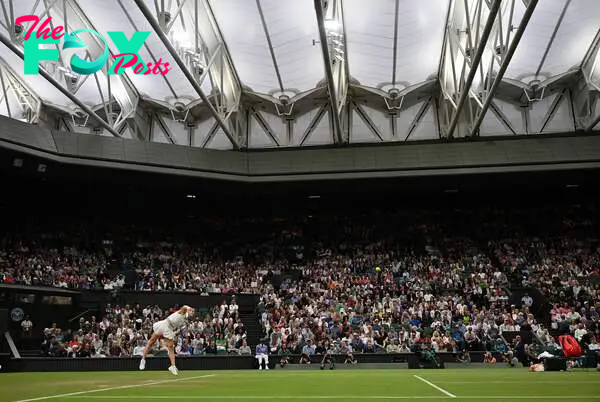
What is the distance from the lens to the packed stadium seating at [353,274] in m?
24.2

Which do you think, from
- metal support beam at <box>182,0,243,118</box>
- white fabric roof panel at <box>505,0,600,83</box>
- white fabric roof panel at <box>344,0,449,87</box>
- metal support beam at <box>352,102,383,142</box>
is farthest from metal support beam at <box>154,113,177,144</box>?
white fabric roof panel at <box>505,0,600,83</box>

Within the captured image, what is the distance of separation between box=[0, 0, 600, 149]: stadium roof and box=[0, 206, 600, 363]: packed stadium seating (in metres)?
6.37

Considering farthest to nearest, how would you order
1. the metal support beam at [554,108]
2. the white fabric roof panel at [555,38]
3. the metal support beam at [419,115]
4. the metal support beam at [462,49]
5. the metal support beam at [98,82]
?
the metal support beam at [419,115]
the metal support beam at [554,108]
the metal support beam at [98,82]
the white fabric roof panel at [555,38]
the metal support beam at [462,49]

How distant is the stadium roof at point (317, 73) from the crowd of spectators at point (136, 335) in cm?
1068

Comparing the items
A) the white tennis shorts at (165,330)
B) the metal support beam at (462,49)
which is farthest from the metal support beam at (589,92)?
the white tennis shorts at (165,330)

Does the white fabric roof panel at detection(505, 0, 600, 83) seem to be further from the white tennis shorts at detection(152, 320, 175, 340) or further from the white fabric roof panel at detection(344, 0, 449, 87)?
the white tennis shorts at detection(152, 320, 175, 340)

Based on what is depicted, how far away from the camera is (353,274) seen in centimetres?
3212

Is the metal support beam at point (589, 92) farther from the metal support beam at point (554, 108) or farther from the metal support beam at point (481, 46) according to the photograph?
the metal support beam at point (481, 46)

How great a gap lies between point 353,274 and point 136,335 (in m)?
13.2

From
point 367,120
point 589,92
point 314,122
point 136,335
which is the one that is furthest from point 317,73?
point 136,335

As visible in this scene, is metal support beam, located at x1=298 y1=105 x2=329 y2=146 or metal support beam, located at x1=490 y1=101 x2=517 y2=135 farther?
metal support beam, located at x1=298 y1=105 x2=329 y2=146

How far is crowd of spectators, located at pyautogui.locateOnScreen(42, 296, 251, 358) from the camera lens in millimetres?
23312

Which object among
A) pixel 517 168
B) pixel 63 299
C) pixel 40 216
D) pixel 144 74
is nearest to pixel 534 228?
pixel 517 168

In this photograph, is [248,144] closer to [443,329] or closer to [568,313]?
[443,329]
